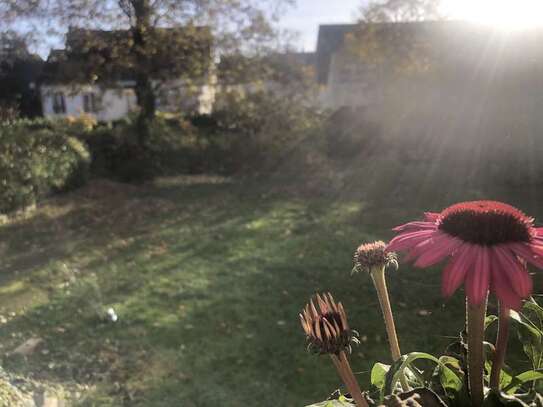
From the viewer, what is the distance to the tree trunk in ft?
44.9

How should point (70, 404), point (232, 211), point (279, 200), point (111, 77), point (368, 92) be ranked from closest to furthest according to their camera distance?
point (70, 404) < point (232, 211) < point (279, 200) < point (111, 77) < point (368, 92)

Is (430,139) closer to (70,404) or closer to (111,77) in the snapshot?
(111,77)

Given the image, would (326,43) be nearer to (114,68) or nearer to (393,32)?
(393,32)

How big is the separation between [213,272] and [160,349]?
204 cm

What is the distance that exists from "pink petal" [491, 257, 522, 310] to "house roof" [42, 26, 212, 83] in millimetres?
14107

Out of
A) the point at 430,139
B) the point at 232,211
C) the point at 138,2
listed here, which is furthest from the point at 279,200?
the point at 138,2

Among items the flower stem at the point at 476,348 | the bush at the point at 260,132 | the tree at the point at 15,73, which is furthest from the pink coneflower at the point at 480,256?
the bush at the point at 260,132

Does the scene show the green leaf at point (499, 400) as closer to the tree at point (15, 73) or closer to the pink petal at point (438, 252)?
the pink petal at point (438, 252)

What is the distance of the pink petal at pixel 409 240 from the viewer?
33.8 inches

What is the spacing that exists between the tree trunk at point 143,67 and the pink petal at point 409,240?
13.8m

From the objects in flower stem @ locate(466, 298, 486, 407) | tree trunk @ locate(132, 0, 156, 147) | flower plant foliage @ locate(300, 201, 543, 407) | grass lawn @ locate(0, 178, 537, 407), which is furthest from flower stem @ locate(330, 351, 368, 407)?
tree trunk @ locate(132, 0, 156, 147)

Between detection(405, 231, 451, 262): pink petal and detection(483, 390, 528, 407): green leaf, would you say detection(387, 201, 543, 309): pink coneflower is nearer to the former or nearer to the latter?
detection(405, 231, 451, 262): pink petal

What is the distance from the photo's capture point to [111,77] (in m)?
14.6

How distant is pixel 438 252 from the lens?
0.78 metres
